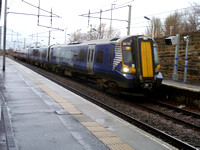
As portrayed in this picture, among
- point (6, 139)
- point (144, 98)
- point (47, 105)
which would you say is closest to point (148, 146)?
point (6, 139)

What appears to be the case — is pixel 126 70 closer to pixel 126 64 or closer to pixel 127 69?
pixel 127 69

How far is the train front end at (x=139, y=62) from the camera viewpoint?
1050cm

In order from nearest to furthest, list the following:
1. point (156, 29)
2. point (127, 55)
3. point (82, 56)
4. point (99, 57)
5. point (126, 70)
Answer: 1. point (126, 70)
2. point (127, 55)
3. point (99, 57)
4. point (82, 56)
5. point (156, 29)

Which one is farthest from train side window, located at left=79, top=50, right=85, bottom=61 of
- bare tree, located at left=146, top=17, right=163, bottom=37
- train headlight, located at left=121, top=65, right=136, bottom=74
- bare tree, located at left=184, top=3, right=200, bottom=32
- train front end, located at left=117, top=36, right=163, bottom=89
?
bare tree, located at left=146, top=17, right=163, bottom=37

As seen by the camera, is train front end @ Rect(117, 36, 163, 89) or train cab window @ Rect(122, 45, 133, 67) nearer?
train front end @ Rect(117, 36, 163, 89)

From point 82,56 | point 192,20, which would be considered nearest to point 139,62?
point 82,56

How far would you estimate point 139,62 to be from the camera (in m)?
10.6

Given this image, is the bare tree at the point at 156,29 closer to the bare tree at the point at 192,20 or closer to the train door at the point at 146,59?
the bare tree at the point at 192,20

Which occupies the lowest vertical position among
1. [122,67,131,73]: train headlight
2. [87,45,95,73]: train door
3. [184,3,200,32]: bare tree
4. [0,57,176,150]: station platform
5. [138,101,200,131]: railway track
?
[138,101,200,131]: railway track

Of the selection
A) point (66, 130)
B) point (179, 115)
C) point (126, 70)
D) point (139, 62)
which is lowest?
point (179, 115)

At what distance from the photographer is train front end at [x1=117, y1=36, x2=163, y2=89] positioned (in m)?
10.5

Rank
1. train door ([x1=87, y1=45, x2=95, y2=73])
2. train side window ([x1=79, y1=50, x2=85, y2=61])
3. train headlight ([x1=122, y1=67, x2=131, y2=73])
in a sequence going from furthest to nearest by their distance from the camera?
train side window ([x1=79, y1=50, x2=85, y2=61]) < train door ([x1=87, y1=45, x2=95, y2=73]) < train headlight ([x1=122, y1=67, x2=131, y2=73])

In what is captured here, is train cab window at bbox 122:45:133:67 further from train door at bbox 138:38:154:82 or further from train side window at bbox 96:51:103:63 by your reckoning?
train side window at bbox 96:51:103:63

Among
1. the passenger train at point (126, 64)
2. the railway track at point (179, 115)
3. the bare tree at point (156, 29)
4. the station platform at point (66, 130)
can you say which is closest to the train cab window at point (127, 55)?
the passenger train at point (126, 64)
